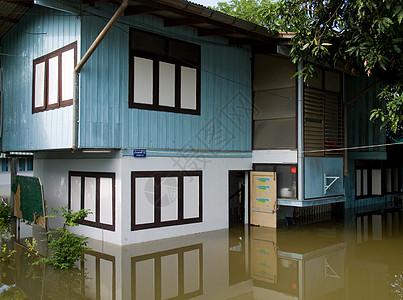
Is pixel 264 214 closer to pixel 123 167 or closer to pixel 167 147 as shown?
pixel 167 147

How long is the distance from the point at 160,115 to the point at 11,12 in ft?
17.4

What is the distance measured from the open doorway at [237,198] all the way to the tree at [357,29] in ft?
19.2

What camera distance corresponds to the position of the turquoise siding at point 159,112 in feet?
31.8

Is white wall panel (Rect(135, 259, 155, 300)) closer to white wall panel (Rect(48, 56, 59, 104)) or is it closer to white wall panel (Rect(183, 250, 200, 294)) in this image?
white wall panel (Rect(183, 250, 200, 294))

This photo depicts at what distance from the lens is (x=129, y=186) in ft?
33.4

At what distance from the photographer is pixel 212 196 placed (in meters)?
Result: 12.1

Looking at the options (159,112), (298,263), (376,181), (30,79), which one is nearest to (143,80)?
(159,112)

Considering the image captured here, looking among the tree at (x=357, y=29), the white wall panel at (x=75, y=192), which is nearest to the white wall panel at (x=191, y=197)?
the white wall panel at (x=75, y=192)

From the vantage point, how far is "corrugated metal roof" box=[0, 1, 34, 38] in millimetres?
10891

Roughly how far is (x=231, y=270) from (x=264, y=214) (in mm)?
4826

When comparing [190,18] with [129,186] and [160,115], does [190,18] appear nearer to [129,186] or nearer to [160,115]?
[160,115]

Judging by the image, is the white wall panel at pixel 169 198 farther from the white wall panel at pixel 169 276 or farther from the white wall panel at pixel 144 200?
the white wall panel at pixel 169 276

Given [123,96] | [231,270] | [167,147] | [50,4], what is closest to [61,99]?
[123,96]

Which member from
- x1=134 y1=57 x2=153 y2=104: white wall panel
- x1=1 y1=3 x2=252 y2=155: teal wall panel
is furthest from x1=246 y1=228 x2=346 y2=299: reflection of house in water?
x1=134 y1=57 x2=153 y2=104: white wall panel
